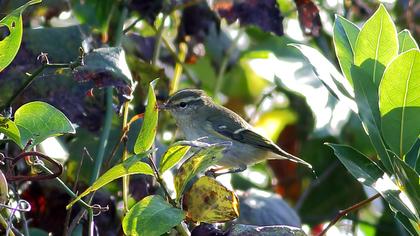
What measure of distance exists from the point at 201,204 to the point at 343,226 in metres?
1.56

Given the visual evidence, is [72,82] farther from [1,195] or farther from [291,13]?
[291,13]

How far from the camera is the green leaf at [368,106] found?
2.05m

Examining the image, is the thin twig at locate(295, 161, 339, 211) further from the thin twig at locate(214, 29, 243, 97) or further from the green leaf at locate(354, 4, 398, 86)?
the green leaf at locate(354, 4, 398, 86)

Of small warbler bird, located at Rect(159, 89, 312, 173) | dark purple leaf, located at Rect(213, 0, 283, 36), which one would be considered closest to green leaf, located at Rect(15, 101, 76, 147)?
dark purple leaf, located at Rect(213, 0, 283, 36)

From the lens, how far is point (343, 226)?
3.40m

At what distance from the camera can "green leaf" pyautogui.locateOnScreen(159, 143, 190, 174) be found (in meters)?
1.82

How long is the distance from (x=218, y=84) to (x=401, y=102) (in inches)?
70.0

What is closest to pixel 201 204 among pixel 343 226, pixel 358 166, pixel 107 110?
pixel 358 166

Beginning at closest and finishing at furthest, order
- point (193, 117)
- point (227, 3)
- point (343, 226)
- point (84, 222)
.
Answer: point (84, 222), point (227, 3), point (343, 226), point (193, 117)

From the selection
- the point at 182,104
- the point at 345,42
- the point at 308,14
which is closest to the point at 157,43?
the point at 308,14

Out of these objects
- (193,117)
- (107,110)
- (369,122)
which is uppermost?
(369,122)

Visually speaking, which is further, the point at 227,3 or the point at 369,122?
the point at 227,3

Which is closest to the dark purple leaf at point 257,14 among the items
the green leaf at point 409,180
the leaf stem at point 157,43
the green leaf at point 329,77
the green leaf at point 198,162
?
the leaf stem at point 157,43

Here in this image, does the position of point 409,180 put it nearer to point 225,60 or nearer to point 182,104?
point 225,60
